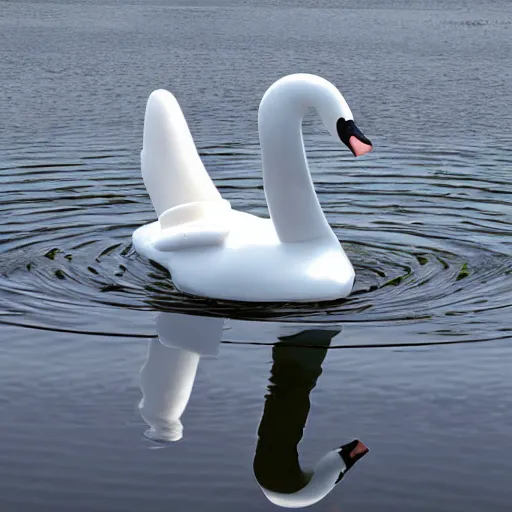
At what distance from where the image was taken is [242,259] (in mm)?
8422

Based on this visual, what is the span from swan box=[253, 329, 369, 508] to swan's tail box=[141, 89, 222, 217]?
2.13 m

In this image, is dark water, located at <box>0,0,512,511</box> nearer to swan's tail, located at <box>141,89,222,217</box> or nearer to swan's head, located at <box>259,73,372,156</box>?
swan's tail, located at <box>141,89,222,217</box>

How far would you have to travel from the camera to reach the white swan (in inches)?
328

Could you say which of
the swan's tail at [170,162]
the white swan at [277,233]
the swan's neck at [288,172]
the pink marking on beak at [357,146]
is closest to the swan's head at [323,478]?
the white swan at [277,233]

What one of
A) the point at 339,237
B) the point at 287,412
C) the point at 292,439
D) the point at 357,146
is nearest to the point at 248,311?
the point at 357,146

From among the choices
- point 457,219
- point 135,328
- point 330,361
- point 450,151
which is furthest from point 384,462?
point 450,151

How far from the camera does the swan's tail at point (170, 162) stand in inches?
376

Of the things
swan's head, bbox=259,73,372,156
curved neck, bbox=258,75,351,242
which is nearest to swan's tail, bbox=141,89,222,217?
curved neck, bbox=258,75,351,242

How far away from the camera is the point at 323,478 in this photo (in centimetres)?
586

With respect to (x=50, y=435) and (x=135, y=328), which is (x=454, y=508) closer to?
(x=50, y=435)

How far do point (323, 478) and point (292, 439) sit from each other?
52 centimetres

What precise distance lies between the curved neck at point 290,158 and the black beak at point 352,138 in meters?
0.17

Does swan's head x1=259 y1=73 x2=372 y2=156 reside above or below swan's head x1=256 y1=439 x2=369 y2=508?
above

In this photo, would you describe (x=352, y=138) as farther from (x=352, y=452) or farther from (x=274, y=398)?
(x=352, y=452)
